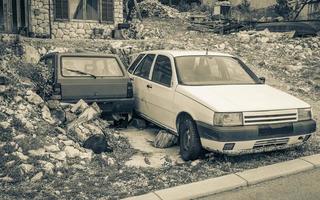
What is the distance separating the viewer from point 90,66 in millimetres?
7402

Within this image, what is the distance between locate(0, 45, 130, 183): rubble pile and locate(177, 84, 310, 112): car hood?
5.12 ft

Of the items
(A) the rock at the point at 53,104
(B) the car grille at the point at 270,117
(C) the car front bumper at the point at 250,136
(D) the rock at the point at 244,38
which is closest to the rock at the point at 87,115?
(A) the rock at the point at 53,104

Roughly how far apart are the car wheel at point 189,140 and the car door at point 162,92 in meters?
0.41

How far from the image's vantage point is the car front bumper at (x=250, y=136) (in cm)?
532

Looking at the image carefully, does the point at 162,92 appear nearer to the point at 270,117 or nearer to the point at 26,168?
the point at 270,117

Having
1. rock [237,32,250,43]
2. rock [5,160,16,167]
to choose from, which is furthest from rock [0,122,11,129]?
rock [237,32,250,43]

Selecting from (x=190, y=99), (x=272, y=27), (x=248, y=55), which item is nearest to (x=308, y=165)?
(x=190, y=99)

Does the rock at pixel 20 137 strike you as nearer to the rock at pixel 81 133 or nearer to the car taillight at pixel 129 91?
the rock at pixel 81 133

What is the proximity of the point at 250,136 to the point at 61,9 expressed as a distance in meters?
13.0

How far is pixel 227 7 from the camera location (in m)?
26.0

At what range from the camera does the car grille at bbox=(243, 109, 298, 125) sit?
5.44 metres

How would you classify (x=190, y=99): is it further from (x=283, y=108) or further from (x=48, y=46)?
(x=48, y=46)

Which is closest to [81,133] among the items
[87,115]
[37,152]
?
[87,115]

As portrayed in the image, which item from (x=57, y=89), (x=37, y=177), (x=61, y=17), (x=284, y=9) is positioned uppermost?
(x=284, y=9)
